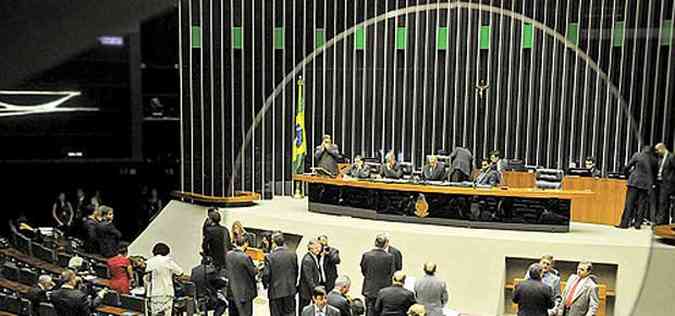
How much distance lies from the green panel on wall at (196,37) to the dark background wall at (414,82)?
3 centimetres

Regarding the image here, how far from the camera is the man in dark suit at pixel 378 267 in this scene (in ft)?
23.6

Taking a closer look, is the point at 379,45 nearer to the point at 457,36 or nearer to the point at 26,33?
the point at 457,36

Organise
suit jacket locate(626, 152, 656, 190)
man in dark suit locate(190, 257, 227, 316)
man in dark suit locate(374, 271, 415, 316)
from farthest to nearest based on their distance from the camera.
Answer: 1. suit jacket locate(626, 152, 656, 190)
2. man in dark suit locate(190, 257, 227, 316)
3. man in dark suit locate(374, 271, 415, 316)

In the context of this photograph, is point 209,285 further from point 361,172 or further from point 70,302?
point 361,172

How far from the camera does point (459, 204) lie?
9.57 metres

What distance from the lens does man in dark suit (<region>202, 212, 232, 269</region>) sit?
801 cm

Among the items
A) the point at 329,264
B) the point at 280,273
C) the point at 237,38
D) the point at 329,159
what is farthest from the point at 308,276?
the point at 237,38

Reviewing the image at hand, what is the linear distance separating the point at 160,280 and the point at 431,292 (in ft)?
8.94

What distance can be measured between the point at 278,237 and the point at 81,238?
19.6 ft

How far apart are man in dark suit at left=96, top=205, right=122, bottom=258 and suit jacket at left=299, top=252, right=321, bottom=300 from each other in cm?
233

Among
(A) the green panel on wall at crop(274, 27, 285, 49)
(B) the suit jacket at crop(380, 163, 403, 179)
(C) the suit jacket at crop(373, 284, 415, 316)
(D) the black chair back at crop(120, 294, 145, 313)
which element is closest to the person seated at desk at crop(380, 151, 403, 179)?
(B) the suit jacket at crop(380, 163, 403, 179)

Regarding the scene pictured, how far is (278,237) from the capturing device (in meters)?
7.04

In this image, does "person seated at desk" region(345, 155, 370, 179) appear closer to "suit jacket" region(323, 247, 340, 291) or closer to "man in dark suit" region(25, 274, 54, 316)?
"suit jacket" region(323, 247, 340, 291)

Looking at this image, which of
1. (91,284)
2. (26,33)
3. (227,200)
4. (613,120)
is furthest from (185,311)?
(613,120)
